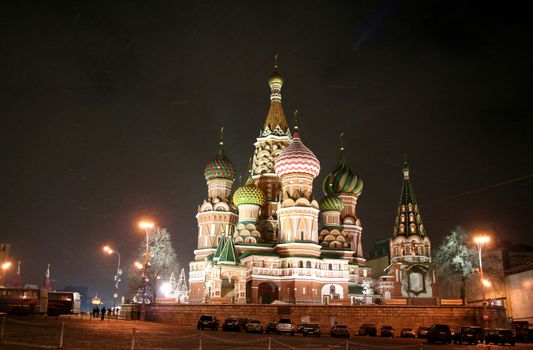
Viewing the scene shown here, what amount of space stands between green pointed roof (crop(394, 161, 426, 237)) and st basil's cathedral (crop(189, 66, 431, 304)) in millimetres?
143

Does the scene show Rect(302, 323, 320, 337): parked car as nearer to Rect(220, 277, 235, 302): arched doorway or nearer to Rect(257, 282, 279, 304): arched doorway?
Rect(220, 277, 235, 302): arched doorway

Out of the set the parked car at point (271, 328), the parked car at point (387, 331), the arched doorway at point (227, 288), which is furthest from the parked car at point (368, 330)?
the arched doorway at point (227, 288)

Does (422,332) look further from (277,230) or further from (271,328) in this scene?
(277,230)

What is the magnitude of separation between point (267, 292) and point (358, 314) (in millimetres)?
20290

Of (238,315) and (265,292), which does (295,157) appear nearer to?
(265,292)

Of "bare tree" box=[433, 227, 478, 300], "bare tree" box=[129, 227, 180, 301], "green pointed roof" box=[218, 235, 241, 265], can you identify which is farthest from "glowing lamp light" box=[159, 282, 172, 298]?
"bare tree" box=[433, 227, 478, 300]

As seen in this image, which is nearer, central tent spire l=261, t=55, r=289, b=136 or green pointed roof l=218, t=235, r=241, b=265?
green pointed roof l=218, t=235, r=241, b=265

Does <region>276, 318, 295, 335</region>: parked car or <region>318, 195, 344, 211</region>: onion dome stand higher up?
<region>318, 195, 344, 211</region>: onion dome

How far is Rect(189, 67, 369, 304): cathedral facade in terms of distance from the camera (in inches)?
2234

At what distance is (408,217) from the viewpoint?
69.4m

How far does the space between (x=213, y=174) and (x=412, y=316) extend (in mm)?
37407

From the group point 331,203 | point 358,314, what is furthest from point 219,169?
point 358,314

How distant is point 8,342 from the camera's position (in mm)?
18875

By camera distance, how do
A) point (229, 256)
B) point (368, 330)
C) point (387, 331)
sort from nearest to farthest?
point (387, 331), point (368, 330), point (229, 256)
